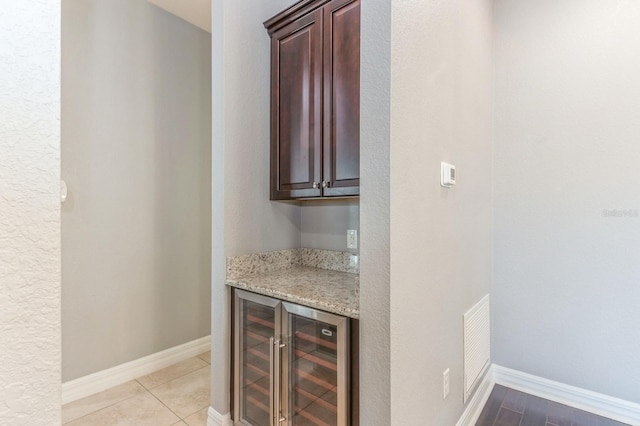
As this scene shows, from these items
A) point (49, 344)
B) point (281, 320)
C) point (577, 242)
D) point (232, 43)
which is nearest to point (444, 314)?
point (281, 320)

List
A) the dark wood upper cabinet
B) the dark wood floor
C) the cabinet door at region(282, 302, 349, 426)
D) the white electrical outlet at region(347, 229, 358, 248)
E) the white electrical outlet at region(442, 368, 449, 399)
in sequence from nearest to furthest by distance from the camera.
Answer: the cabinet door at region(282, 302, 349, 426) < the white electrical outlet at region(442, 368, 449, 399) < the dark wood upper cabinet < the dark wood floor < the white electrical outlet at region(347, 229, 358, 248)

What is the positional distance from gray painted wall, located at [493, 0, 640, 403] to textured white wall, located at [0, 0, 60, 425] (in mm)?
2485

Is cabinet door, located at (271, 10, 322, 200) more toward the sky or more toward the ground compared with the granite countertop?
more toward the sky

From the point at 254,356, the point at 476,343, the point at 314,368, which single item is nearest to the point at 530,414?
the point at 476,343

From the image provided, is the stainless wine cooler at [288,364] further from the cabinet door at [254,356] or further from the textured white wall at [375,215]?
the textured white wall at [375,215]

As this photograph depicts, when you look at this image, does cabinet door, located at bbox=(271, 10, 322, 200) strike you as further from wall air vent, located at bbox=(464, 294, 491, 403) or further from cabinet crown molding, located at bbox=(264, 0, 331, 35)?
wall air vent, located at bbox=(464, 294, 491, 403)

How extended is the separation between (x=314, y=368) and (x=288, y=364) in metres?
0.16

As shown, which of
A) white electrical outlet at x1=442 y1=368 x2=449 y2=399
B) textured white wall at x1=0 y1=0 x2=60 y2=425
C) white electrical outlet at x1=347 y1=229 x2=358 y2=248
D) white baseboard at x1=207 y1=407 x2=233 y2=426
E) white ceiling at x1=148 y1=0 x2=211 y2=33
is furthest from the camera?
white ceiling at x1=148 y1=0 x2=211 y2=33

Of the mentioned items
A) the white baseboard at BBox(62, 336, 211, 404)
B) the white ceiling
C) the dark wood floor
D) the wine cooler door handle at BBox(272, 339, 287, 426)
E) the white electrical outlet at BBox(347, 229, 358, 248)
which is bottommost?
the dark wood floor

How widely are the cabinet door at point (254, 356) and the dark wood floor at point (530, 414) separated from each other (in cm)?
129

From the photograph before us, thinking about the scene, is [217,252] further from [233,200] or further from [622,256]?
[622,256]

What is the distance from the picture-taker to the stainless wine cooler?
52.7 inches

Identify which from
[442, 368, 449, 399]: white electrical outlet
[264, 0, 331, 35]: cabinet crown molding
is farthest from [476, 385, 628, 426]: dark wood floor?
[264, 0, 331, 35]: cabinet crown molding

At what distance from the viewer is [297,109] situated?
1.91 m
